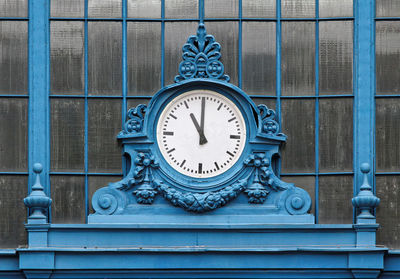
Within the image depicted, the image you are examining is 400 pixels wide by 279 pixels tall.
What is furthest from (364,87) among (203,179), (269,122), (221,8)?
(203,179)

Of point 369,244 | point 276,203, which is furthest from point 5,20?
point 369,244

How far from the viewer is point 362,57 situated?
20.3 m

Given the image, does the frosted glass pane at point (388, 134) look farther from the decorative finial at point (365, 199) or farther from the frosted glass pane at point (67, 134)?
the frosted glass pane at point (67, 134)

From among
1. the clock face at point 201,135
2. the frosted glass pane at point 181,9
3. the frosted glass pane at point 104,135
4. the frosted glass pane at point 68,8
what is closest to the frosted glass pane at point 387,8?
the clock face at point 201,135

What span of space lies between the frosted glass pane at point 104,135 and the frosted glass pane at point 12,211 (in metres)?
1.48

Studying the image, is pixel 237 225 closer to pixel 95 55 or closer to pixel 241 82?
pixel 241 82

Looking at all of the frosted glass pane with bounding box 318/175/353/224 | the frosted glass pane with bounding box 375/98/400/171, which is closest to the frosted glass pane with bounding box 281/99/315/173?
the frosted glass pane with bounding box 318/175/353/224

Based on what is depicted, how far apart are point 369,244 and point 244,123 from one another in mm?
3438

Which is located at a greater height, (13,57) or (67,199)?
(13,57)

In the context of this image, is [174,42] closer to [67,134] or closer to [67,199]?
[67,134]

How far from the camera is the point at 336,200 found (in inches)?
790

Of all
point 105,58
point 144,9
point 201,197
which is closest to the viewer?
point 201,197

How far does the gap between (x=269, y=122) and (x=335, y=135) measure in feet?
4.51

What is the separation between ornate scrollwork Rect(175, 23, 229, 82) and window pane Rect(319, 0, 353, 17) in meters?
2.30
